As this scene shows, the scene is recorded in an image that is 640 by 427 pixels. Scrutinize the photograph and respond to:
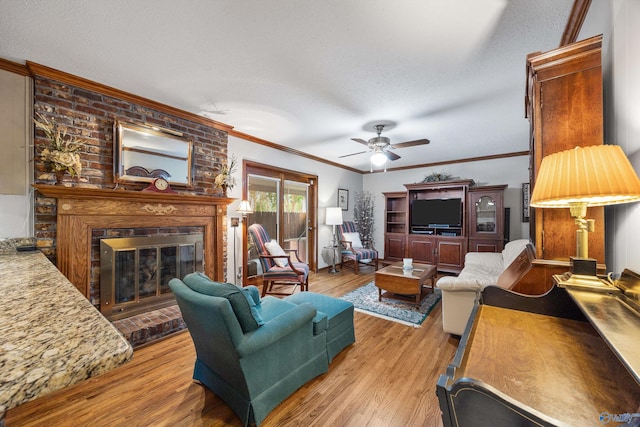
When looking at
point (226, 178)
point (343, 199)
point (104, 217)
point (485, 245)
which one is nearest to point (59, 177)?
point (104, 217)

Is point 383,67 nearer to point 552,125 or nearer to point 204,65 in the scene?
point 552,125

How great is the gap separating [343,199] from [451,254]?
2633 mm

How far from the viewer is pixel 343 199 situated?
242 inches

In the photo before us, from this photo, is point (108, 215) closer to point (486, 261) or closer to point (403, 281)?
point (403, 281)

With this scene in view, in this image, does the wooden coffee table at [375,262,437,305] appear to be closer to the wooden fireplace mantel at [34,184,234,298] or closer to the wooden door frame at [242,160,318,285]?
the wooden door frame at [242,160,318,285]

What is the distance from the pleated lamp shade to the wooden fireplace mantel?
3.17 m

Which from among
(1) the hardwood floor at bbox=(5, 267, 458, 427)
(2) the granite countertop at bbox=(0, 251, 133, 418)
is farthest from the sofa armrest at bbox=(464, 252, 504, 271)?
(2) the granite countertop at bbox=(0, 251, 133, 418)

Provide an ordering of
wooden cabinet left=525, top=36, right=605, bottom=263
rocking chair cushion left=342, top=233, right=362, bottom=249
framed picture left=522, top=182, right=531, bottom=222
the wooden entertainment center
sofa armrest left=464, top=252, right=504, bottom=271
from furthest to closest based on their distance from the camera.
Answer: rocking chair cushion left=342, top=233, right=362, bottom=249 < the wooden entertainment center < framed picture left=522, top=182, right=531, bottom=222 < sofa armrest left=464, top=252, right=504, bottom=271 < wooden cabinet left=525, top=36, right=605, bottom=263

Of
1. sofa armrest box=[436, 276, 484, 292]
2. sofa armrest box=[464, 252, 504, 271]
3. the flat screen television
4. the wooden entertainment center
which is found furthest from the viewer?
the flat screen television

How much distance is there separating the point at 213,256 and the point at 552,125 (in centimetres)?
346

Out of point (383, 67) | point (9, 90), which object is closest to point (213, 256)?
point (9, 90)

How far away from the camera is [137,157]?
8.92 feet

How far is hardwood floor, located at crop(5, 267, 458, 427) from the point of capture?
1535 mm

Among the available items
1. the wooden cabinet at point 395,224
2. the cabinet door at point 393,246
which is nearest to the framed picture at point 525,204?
the wooden cabinet at point 395,224
